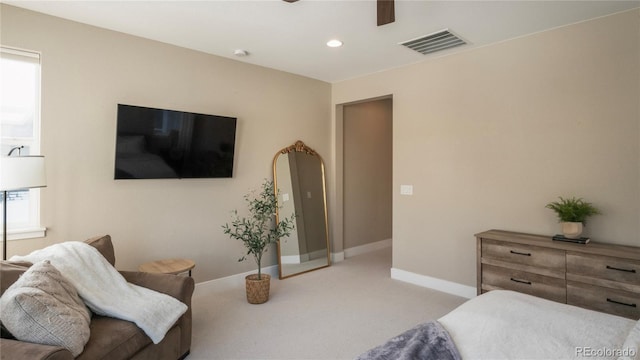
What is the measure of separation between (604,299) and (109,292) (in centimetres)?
348

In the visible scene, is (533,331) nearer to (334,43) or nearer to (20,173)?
(334,43)

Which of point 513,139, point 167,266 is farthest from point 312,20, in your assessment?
point 167,266

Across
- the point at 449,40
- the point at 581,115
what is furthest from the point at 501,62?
the point at 581,115

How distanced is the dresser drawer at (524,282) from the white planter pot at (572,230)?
41 centimetres

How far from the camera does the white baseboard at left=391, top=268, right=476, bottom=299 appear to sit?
3805mm

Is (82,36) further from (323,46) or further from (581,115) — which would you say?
(581,115)

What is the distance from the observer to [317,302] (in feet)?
12.0

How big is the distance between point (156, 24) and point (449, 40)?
278 centimetres

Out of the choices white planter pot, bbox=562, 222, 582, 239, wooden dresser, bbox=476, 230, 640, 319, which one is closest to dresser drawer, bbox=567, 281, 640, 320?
wooden dresser, bbox=476, 230, 640, 319

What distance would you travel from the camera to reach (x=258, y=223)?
4.38 meters

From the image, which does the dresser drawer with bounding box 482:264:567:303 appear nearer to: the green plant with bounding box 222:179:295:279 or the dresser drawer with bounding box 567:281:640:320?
the dresser drawer with bounding box 567:281:640:320

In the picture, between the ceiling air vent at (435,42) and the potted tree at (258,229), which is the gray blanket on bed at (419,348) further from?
the ceiling air vent at (435,42)

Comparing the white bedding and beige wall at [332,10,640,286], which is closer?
the white bedding

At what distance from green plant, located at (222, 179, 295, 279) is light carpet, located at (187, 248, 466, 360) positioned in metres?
0.58
